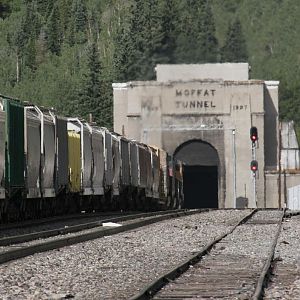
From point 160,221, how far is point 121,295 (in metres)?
21.9

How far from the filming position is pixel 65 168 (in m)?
31.0

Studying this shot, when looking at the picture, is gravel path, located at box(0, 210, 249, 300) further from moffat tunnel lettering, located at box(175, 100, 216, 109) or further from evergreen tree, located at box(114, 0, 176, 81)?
moffat tunnel lettering, located at box(175, 100, 216, 109)

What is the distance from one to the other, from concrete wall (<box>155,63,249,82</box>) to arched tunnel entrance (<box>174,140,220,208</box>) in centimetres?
639

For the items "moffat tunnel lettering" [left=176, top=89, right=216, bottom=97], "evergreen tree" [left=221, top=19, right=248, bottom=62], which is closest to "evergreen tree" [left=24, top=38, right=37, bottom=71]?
"evergreen tree" [left=221, top=19, right=248, bottom=62]

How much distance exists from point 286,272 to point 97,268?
111 inches

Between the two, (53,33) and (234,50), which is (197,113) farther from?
(53,33)

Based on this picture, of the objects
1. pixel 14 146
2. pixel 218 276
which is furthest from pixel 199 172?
pixel 218 276

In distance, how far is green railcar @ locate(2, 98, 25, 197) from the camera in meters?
22.7

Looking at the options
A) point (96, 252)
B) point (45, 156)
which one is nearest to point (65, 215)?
point (45, 156)

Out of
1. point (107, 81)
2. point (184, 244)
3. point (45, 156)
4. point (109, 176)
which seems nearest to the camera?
point (184, 244)

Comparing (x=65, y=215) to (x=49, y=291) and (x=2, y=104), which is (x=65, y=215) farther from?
(x=49, y=291)

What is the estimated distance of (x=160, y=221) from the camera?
1312 inches

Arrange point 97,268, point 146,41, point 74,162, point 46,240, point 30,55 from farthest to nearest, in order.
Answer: point 30,55, point 146,41, point 74,162, point 46,240, point 97,268

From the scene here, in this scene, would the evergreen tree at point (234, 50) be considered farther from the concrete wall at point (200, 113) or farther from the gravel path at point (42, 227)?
the gravel path at point (42, 227)
